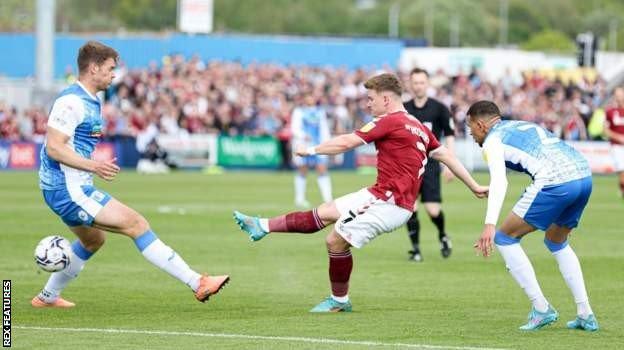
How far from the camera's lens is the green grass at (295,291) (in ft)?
37.5

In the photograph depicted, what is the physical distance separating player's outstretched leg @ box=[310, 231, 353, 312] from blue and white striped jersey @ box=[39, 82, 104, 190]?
2.29 metres

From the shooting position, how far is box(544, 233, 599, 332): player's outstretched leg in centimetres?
1195

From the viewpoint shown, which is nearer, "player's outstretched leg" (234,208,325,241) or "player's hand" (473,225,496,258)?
"player's hand" (473,225,496,258)

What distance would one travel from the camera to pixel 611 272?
666 inches

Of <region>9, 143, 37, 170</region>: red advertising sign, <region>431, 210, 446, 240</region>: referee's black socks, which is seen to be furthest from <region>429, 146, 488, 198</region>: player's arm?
<region>9, 143, 37, 170</region>: red advertising sign

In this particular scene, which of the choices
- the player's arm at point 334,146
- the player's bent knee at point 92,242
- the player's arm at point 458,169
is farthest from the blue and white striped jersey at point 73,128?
the player's arm at point 458,169

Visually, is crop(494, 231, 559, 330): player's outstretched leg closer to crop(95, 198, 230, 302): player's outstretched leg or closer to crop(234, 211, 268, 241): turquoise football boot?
crop(234, 211, 268, 241): turquoise football boot

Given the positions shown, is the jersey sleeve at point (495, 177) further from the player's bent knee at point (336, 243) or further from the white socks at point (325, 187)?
the white socks at point (325, 187)

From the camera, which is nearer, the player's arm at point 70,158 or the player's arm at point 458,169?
the player's arm at point 70,158

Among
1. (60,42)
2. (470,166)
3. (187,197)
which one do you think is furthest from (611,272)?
(60,42)

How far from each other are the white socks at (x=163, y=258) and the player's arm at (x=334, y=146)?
4.67 ft

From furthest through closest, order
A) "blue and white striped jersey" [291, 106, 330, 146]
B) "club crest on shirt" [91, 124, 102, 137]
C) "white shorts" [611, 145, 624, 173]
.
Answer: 1. "white shorts" [611, 145, 624, 173]
2. "blue and white striped jersey" [291, 106, 330, 146]
3. "club crest on shirt" [91, 124, 102, 137]

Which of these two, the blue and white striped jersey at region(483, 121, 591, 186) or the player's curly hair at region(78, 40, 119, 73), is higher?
the player's curly hair at region(78, 40, 119, 73)

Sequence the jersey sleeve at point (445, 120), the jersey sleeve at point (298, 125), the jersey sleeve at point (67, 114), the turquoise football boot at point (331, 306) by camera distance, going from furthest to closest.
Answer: the jersey sleeve at point (298, 125) < the jersey sleeve at point (445, 120) < the turquoise football boot at point (331, 306) < the jersey sleeve at point (67, 114)
